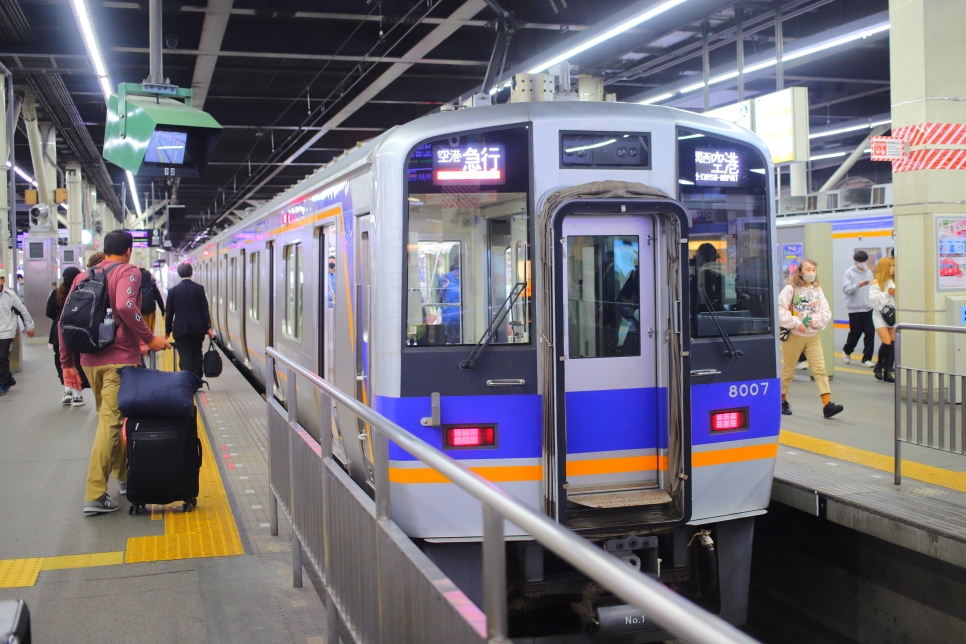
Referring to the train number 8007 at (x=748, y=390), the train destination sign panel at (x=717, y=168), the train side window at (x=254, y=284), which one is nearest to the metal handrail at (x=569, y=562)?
the train number 8007 at (x=748, y=390)

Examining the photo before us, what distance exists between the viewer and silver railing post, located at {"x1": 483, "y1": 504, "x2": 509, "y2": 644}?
1.90 m

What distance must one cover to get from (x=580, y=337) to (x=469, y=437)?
0.76 metres

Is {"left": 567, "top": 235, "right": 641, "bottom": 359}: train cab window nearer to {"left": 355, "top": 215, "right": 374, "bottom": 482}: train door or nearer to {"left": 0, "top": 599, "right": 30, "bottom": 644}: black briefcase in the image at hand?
{"left": 355, "top": 215, "right": 374, "bottom": 482}: train door

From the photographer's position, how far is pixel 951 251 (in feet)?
29.3

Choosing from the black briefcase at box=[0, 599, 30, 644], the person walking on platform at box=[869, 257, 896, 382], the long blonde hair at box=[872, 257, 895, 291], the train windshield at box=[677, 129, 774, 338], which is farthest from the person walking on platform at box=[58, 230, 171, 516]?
the long blonde hair at box=[872, 257, 895, 291]

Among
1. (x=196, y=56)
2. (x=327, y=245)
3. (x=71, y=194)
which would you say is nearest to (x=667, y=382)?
(x=327, y=245)

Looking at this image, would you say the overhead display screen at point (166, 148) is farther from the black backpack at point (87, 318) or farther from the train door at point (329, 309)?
the black backpack at point (87, 318)

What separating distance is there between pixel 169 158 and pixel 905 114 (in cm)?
737

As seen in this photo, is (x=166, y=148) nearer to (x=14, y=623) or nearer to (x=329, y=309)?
(x=329, y=309)

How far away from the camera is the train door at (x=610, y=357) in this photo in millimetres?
4453

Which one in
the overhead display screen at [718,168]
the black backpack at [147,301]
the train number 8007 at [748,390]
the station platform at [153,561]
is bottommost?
the station platform at [153,561]

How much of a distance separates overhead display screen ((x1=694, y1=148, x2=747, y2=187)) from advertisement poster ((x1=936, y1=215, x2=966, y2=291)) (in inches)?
203

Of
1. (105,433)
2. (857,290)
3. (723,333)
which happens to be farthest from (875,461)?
(857,290)

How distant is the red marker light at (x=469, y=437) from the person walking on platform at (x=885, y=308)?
7.63 m
